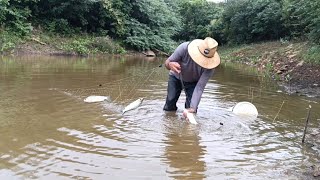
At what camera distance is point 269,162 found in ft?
15.6

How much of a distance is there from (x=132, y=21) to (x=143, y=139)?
28520 millimetres

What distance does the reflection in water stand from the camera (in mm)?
4324

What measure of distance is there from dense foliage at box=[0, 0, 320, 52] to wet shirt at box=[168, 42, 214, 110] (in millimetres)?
18898

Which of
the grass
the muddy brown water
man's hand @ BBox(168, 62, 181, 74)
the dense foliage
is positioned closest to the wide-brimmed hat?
man's hand @ BBox(168, 62, 181, 74)

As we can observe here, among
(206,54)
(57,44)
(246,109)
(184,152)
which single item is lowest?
(184,152)

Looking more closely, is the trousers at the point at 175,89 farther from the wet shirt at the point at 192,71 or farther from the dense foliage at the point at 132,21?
the dense foliage at the point at 132,21

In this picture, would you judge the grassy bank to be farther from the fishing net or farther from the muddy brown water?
the muddy brown water

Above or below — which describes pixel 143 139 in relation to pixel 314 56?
below

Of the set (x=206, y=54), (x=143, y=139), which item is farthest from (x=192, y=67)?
(x=143, y=139)

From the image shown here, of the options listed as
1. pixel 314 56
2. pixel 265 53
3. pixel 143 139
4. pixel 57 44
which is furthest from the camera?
pixel 57 44

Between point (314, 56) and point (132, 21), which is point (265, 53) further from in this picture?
point (132, 21)

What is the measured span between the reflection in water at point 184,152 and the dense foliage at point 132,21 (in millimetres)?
19806

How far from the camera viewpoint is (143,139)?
17.9 feet

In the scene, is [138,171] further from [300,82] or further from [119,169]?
[300,82]
